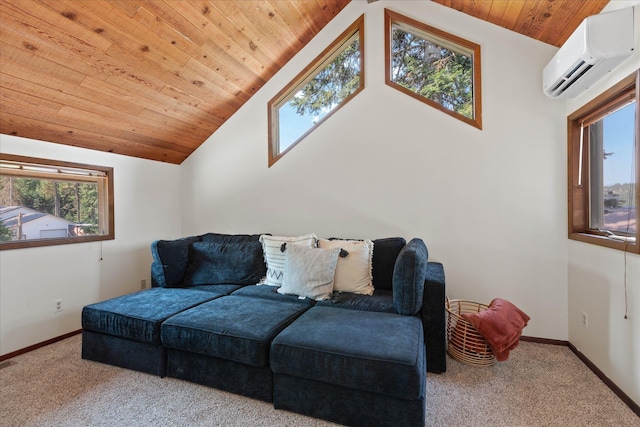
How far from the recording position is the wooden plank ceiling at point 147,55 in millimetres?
1867

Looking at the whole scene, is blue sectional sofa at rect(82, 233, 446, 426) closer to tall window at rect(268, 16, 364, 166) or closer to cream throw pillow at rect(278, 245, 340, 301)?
cream throw pillow at rect(278, 245, 340, 301)

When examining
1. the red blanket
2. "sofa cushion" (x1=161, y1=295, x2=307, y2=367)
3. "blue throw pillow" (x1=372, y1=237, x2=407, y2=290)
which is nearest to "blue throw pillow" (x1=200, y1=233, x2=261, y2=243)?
"sofa cushion" (x1=161, y1=295, x2=307, y2=367)

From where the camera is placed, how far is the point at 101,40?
202cm

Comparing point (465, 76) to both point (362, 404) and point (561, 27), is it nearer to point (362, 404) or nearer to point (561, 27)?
point (561, 27)

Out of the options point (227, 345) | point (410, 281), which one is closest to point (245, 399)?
point (227, 345)

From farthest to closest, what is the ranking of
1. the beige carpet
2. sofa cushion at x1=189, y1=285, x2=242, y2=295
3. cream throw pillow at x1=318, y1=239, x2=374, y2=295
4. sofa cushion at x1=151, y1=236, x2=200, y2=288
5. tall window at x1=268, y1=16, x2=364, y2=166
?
tall window at x1=268, y1=16, x2=364, y2=166, sofa cushion at x1=151, y1=236, x2=200, y2=288, sofa cushion at x1=189, y1=285, x2=242, y2=295, cream throw pillow at x1=318, y1=239, x2=374, y2=295, the beige carpet

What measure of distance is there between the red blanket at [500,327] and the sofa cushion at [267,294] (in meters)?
1.23

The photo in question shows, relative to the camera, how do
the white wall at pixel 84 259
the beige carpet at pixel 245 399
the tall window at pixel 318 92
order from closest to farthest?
the beige carpet at pixel 245 399, the white wall at pixel 84 259, the tall window at pixel 318 92

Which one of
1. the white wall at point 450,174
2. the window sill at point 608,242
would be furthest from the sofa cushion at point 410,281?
the window sill at point 608,242

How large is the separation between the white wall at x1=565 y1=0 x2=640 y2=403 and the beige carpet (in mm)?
159

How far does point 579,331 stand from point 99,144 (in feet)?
14.7

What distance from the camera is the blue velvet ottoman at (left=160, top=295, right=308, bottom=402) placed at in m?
1.80

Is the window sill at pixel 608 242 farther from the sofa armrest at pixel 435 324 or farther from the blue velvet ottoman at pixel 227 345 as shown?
the blue velvet ottoman at pixel 227 345

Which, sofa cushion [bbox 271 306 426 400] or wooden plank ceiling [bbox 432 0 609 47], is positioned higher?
wooden plank ceiling [bbox 432 0 609 47]
